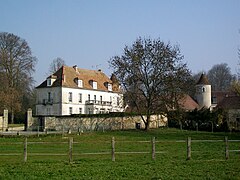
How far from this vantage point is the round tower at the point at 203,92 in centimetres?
7588

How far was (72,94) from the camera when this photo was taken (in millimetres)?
66000

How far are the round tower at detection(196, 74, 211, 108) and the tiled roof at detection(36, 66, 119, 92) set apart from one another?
710 inches

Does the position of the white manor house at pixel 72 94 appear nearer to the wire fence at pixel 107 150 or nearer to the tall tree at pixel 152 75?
the tall tree at pixel 152 75

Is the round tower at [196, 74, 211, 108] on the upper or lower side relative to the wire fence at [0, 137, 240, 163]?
upper

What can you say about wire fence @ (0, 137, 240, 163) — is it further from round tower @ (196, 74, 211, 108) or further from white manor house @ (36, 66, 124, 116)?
round tower @ (196, 74, 211, 108)

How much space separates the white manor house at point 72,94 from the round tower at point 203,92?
1735 centimetres

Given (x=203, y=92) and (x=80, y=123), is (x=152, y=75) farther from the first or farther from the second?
(x=203, y=92)

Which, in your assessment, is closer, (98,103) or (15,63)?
(15,63)

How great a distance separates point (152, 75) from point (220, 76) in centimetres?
5963

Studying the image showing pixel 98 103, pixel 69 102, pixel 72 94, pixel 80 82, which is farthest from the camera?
pixel 98 103

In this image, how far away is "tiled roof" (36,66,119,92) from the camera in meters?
65.2

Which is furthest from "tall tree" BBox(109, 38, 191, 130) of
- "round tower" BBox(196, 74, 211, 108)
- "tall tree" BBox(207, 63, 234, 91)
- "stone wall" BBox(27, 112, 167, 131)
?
"tall tree" BBox(207, 63, 234, 91)

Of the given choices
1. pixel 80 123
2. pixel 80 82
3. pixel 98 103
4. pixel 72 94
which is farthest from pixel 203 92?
pixel 80 123

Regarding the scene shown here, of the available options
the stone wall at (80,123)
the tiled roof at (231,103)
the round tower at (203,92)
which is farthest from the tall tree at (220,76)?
the stone wall at (80,123)
